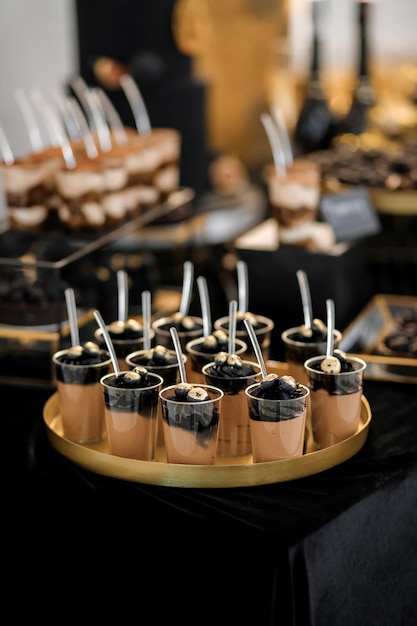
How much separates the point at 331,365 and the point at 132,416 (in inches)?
13.7

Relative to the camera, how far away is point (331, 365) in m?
1.55

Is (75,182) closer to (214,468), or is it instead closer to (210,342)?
(210,342)

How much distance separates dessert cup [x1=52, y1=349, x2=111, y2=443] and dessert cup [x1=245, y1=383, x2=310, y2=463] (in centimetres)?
29

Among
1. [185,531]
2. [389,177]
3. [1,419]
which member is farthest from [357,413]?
[389,177]

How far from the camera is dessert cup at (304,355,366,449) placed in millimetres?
1553

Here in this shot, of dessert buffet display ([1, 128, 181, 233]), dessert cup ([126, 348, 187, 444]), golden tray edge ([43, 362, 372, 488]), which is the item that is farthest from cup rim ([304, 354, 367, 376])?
dessert buffet display ([1, 128, 181, 233])

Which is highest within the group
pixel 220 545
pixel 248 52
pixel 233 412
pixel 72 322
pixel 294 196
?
pixel 248 52

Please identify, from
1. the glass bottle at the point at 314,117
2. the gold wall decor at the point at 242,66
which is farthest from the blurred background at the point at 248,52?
the glass bottle at the point at 314,117

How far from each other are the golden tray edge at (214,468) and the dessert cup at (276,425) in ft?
0.06

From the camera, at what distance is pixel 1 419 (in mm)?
1839

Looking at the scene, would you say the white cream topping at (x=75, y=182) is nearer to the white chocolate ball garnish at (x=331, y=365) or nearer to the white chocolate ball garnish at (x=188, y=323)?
the white chocolate ball garnish at (x=188, y=323)

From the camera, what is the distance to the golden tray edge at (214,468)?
4.83ft

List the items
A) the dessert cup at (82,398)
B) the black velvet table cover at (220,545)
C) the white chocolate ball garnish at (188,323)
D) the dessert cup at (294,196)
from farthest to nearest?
the dessert cup at (294,196), the white chocolate ball garnish at (188,323), the dessert cup at (82,398), the black velvet table cover at (220,545)

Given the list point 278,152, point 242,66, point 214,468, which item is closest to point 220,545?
point 214,468
